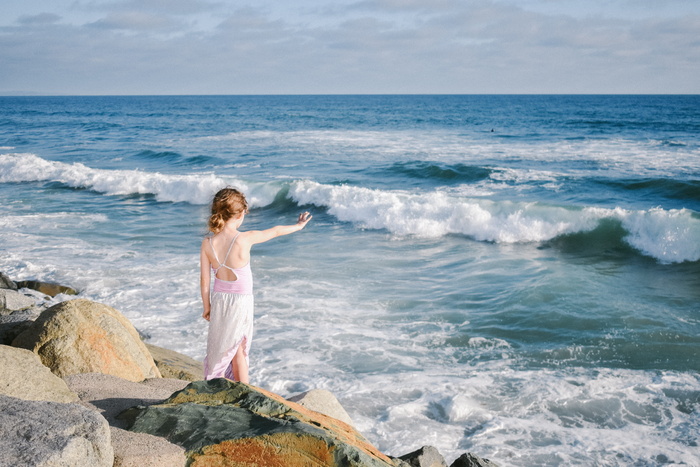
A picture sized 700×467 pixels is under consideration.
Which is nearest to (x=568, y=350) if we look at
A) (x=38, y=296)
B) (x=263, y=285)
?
(x=263, y=285)

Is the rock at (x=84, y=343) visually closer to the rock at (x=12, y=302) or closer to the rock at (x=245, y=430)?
the rock at (x=245, y=430)

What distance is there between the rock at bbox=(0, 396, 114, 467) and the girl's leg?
153cm

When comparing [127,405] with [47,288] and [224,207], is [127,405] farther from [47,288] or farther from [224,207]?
[47,288]

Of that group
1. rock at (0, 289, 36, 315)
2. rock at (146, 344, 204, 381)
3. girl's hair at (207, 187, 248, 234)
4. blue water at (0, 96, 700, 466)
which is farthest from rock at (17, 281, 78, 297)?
girl's hair at (207, 187, 248, 234)

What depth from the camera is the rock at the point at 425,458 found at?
155 inches

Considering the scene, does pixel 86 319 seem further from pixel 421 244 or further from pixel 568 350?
pixel 421 244

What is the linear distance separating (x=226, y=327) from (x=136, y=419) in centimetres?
101

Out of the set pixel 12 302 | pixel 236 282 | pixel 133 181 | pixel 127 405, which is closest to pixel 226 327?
pixel 236 282

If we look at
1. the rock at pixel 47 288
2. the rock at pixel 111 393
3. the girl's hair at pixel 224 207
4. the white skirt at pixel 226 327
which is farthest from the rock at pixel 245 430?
the rock at pixel 47 288

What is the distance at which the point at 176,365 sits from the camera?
6.03 m

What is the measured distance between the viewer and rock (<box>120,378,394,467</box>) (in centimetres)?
281

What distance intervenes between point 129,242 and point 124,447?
1062 centimetres

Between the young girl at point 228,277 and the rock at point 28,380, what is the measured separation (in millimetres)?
967

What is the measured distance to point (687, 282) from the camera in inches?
408
